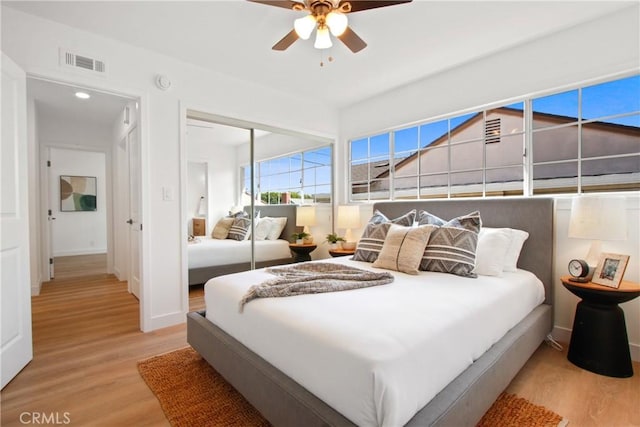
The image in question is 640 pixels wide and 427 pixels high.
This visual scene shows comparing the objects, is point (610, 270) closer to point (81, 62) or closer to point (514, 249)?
point (514, 249)

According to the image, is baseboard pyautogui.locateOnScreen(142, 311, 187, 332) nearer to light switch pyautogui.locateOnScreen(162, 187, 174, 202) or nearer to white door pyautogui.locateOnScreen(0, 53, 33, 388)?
white door pyautogui.locateOnScreen(0, 53, 33, 388)

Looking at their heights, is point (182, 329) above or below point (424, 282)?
below

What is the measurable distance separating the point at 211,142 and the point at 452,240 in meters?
2.74

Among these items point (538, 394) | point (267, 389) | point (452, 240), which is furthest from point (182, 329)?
point (538, 394)

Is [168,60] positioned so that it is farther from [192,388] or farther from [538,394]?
Answer: [538,394]

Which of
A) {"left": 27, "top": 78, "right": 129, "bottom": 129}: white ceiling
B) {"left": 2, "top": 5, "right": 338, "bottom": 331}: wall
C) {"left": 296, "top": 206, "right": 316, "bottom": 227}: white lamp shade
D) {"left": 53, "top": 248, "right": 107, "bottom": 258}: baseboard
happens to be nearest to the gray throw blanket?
{"left": 2, "top": 5, "right": 338, "bottom": 331}: wall

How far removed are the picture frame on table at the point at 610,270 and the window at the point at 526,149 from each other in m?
0.62

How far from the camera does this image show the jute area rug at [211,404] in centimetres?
155

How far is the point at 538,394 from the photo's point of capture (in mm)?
1798

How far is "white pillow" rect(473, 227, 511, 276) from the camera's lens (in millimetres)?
2324

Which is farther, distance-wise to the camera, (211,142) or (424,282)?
(211,142)

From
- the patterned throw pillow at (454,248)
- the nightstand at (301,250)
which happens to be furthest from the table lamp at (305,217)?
the patterned throw pillow at (454,248)

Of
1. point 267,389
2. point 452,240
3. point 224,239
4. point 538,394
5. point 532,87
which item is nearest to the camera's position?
point 267,389

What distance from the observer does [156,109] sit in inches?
110
